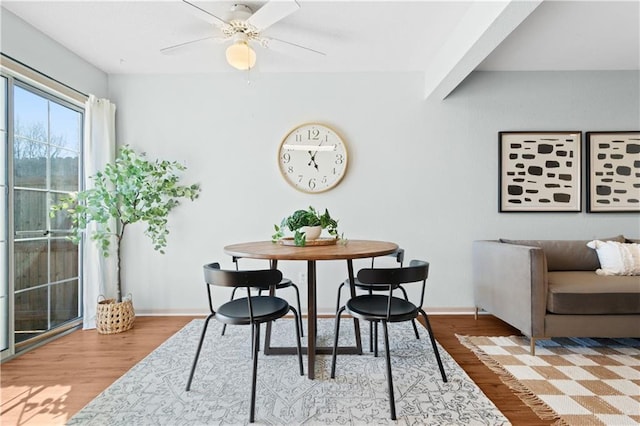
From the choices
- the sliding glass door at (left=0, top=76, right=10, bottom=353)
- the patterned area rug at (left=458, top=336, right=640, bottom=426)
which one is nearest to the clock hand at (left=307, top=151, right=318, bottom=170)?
the patterned area rug at (left=458, top=336, right=640, bottom=426)

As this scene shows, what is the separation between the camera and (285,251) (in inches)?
75.5

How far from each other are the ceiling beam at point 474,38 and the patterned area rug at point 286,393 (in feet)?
7.24

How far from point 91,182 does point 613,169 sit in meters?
5.22

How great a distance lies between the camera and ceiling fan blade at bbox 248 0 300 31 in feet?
5.57

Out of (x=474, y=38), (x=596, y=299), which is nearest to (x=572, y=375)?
(x=596, y=299)

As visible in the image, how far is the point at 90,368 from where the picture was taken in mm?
2168

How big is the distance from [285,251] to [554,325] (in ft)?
6.73

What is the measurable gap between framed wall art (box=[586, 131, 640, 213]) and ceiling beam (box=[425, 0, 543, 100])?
1699 mm

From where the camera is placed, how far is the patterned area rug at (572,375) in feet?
5.44

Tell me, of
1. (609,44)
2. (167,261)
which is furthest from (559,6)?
(167,261)

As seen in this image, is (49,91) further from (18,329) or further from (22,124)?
(18,329)

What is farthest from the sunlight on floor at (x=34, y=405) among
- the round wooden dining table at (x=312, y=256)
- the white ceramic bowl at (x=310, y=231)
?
the white ceramic bowl at (x=310, y=231)

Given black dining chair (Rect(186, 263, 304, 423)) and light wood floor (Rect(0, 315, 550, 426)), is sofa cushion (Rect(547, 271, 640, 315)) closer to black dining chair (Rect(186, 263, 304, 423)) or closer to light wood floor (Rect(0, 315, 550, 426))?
light wood floor (Rect(0, 315, 550, 426))

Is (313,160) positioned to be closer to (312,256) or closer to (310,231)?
(310,231)
